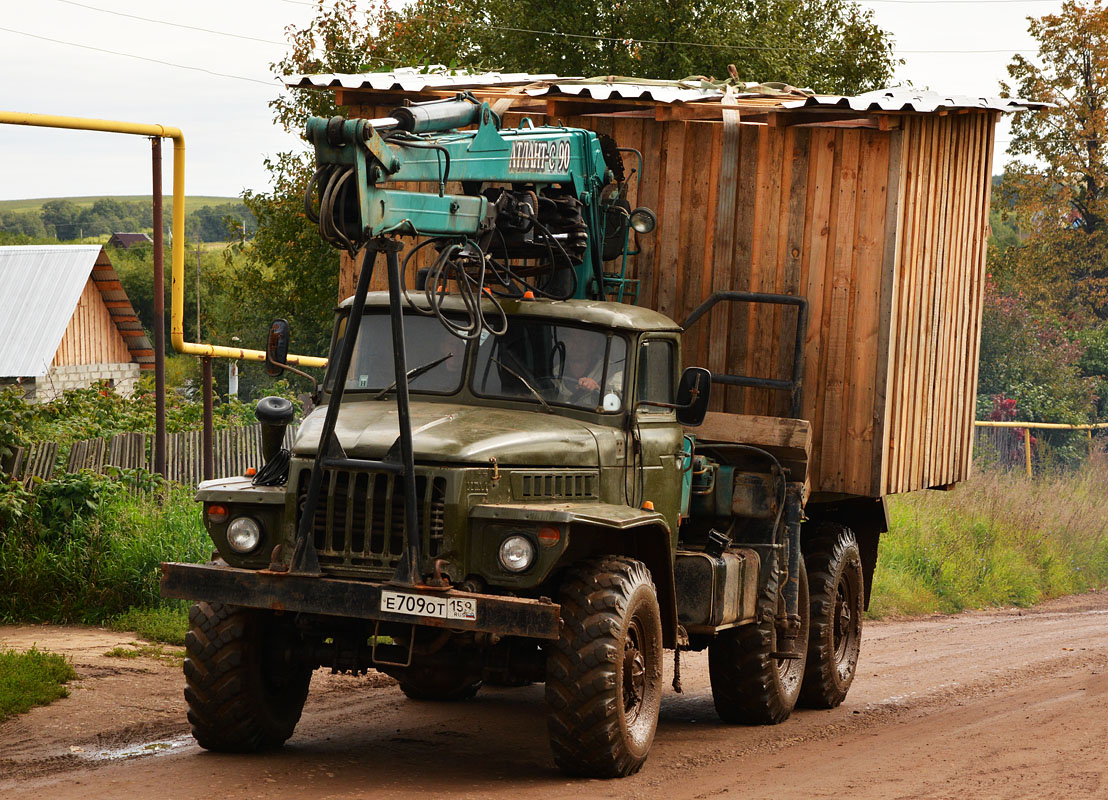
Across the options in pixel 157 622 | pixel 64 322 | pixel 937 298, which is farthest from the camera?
pixel 64 322

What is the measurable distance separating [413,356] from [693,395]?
1.62m

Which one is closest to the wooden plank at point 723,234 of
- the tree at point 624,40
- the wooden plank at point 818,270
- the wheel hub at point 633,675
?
the wooden plank at point 818,270

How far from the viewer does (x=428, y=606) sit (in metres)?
7.05

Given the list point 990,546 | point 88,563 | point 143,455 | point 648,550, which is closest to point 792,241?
point 648,550

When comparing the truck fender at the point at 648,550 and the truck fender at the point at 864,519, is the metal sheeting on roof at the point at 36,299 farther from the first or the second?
the truck fender at the point at 648,550

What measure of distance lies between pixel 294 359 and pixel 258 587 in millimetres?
4208

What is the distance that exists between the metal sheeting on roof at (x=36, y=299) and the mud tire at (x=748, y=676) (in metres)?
24.8

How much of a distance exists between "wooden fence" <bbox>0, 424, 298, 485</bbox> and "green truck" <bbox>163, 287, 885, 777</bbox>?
427 centimetres

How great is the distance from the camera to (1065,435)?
29219mm

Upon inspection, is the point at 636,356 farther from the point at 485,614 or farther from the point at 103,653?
the point at 103,653

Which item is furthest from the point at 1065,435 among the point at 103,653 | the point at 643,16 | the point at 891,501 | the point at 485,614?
the point at 485,614

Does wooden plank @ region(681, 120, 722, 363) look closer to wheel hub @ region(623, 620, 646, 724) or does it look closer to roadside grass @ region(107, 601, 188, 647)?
wheel hub @ region(623, 620, 646, 724)

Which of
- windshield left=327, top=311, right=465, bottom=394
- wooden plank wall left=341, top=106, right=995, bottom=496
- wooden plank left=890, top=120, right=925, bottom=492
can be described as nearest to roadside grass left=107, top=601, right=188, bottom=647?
wooden plank wall left=341, top=106, right=995, bottom=496

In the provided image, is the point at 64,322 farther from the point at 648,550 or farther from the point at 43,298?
the point at 648,550
